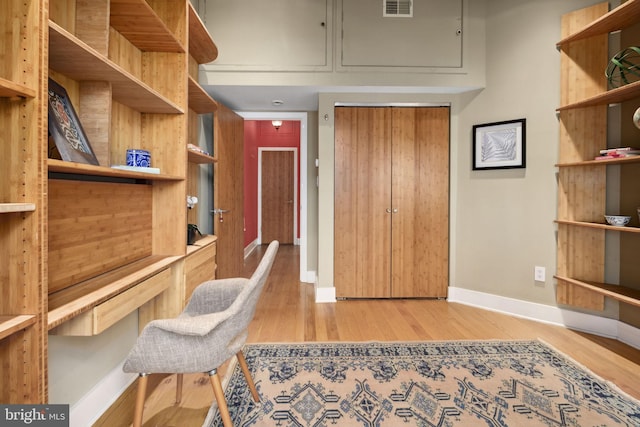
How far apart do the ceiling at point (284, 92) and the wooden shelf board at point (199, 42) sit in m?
0.34

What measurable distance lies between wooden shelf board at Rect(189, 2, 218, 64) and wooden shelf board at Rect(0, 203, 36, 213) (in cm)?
170

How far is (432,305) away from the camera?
3.23 metres

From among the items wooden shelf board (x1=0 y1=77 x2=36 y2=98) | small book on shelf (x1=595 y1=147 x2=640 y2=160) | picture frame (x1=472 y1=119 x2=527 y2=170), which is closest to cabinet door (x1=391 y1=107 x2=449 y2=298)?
picture frame (x1=472 y1=119 x2=527 y2=170)

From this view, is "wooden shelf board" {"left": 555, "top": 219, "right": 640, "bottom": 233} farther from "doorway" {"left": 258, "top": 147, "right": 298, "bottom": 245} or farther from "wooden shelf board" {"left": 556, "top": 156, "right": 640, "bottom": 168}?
"doorway" {"left": 258, "top": 147, "right": 298, "bottom": 245}

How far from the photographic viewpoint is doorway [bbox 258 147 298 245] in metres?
7.09

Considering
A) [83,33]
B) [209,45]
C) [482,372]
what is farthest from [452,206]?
[83,33]

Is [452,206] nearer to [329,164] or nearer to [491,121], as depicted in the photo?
[491,121]

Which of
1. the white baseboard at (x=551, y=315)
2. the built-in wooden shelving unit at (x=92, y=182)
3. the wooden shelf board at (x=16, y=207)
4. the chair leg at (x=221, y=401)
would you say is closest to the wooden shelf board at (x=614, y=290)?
the white baseboard at (x=551, y=315)

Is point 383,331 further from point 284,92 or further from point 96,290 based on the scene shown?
point 284,92

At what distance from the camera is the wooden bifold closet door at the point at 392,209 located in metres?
3.37

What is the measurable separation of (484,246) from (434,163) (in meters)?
0.97

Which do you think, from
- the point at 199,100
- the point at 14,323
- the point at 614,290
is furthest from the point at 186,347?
the point at 614,290

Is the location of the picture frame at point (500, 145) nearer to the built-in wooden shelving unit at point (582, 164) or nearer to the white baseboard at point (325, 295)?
the built-in wooden shelving unit at point (582, 164)

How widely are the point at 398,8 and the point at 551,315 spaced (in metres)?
3.10
